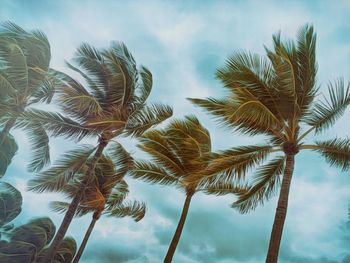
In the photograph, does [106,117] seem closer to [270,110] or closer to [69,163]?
[69,163]

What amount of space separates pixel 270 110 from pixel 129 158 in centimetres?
618

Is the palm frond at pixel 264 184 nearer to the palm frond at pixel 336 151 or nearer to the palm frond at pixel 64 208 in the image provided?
the palm frond at pixel 336 151

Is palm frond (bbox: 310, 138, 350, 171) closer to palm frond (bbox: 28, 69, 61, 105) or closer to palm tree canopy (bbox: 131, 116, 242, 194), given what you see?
palm tree canopy (bbox: 131, 116, 242, 194)

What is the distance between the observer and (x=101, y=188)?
17.2 meters

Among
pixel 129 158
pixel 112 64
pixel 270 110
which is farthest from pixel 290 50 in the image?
pixel 129 158

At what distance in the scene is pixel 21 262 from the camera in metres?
24.0

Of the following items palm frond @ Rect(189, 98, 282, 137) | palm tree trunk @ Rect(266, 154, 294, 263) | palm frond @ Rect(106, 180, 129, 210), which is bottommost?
palm tree trunk @ Rect(266, 154, 294, 263)

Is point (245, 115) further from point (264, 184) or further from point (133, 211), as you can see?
point (133, 211)

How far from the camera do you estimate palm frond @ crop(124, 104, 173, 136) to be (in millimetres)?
14125

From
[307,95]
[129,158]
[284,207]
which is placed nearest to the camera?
[284,207]

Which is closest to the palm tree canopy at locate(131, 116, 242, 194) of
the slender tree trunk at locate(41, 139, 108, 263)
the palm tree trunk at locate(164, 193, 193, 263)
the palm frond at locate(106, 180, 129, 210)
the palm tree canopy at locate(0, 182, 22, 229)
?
the palm tree trunk at locate(164, 193, 193, 263)

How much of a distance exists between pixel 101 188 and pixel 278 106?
974 centimetres

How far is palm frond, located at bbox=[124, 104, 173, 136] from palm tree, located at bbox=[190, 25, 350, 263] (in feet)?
11.6

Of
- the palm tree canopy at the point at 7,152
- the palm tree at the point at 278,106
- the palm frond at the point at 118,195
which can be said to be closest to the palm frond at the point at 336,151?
the palm tree at the point at 278,106
